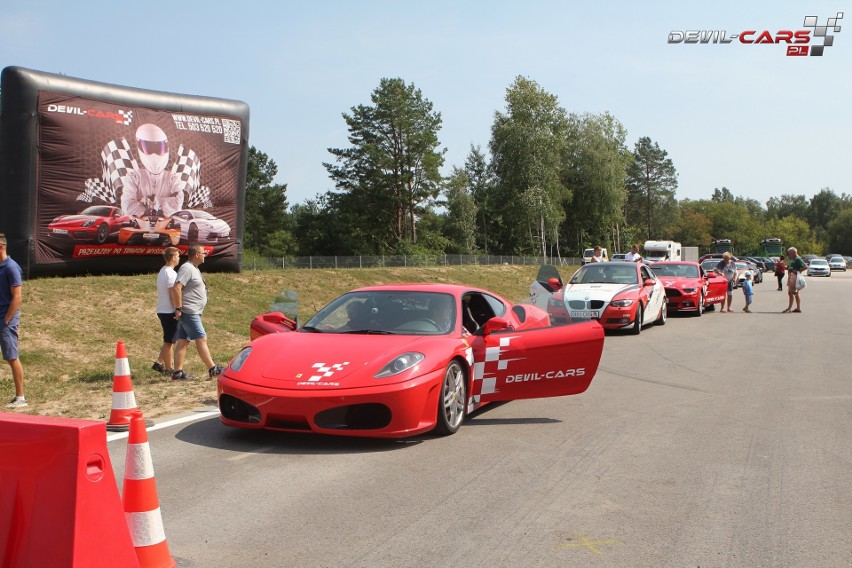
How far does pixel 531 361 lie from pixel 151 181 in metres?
13.1

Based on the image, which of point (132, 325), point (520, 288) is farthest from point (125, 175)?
point (520, 288)

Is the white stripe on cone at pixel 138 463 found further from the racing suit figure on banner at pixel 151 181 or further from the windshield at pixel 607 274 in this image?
the racing suit figure on banner at pixel 151 181

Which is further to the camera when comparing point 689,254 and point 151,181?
point 689,254

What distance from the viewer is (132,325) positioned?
16.1 m

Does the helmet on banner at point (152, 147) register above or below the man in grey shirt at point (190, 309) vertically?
above

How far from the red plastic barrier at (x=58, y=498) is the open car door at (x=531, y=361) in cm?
431

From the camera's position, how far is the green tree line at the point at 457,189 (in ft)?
219

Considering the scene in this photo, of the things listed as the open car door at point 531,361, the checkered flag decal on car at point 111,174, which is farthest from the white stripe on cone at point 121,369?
the checkered flag decal on car at point 111,174

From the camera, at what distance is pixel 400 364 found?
650 cm

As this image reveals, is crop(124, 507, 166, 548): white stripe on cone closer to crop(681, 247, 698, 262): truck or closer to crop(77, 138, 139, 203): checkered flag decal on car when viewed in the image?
crop(77, 138, 139, 203): checkered flag decal on car

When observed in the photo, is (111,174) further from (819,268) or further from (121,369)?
(819,268)

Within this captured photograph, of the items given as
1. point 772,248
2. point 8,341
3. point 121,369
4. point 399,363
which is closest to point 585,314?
point 399,363

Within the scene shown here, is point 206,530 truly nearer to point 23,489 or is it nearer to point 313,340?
point 23,489

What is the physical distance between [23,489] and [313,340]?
377 centimetres
